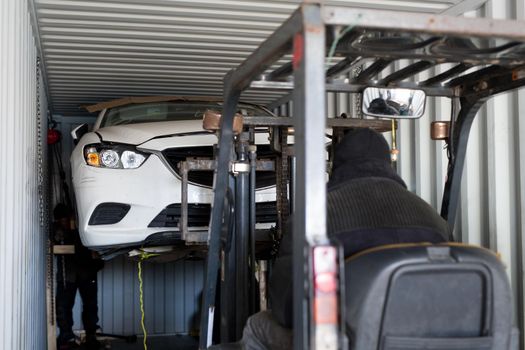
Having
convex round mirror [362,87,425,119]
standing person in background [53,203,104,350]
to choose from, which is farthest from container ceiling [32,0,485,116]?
standing person in background [53,203,104,350]

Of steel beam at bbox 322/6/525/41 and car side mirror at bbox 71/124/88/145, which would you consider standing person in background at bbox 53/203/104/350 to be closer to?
car side mirror at bbox 71/124/88/145

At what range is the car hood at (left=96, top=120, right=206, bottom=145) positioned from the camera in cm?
464

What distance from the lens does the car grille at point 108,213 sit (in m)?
4.51

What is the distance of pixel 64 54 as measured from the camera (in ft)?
19.9

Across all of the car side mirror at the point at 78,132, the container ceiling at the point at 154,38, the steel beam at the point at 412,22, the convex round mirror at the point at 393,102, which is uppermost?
the container ceiling at the point at 154,38

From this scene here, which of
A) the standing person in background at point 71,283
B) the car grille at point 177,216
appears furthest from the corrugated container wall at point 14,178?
the standing person in background at point 71,283

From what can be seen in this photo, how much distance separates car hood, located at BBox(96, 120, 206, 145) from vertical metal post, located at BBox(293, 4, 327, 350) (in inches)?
126

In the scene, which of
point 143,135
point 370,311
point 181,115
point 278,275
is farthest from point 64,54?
point 370,311

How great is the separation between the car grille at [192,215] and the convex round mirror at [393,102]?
1982mm

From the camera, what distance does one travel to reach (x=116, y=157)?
457 centimetres

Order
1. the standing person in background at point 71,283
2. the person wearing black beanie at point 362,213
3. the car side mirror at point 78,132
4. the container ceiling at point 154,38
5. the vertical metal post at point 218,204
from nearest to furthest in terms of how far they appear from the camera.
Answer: the person wearing black beanie at point 362,213, the vertical metal post at point 218,204, the container ceiling at point 154,38, the car side mirror at point 78,132, the standing person in background at point 71,283

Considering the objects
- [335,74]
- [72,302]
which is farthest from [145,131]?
[72,302]

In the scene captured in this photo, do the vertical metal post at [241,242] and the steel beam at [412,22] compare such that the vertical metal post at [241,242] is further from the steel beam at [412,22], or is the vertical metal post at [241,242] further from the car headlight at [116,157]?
the steel beam at [412,22]

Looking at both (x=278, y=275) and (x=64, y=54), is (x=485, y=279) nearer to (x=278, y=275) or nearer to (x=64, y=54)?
(x=278, y=275)
